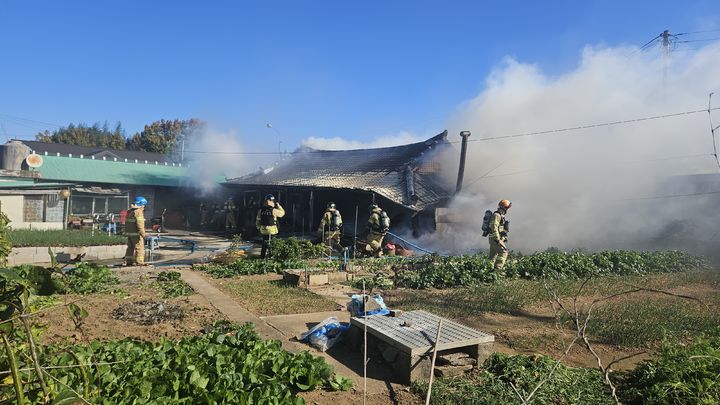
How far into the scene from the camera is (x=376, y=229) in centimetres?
1539

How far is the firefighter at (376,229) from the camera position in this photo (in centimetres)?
1519

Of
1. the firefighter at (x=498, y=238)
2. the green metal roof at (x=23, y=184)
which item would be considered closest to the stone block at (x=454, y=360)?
the firefighter at (x=498, y=238)

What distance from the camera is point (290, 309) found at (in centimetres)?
815

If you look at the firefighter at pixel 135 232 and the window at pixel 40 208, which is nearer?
the firefighter at pixel 135 232

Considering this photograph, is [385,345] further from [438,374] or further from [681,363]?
[681,363]

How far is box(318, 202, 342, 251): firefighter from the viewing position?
16.9 meters

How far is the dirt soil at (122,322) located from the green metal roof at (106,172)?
20.1 meters

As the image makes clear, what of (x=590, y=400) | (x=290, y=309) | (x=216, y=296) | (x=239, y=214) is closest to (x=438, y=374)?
(x=590, y=400)

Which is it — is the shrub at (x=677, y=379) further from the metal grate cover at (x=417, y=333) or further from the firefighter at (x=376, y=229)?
the firefighter at (x=376, y=229)

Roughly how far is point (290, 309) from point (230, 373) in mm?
4076

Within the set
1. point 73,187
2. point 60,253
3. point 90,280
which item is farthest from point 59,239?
point 73,187

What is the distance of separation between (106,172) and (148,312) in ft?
83.2

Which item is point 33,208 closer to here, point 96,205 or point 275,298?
point 96,205

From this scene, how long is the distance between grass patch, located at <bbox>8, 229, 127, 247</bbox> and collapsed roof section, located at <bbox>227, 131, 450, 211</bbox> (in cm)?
928
